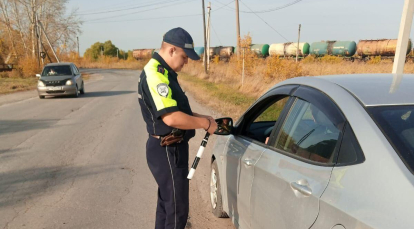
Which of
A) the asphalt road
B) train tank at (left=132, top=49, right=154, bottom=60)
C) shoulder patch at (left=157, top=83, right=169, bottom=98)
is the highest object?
shoulder patch at (left=157, top=83, right=169, bottom=98)

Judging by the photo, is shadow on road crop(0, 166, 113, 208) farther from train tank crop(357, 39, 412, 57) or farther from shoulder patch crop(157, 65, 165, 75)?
train tank crop(357, 39, 412, 57)

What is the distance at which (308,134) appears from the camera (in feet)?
8.23

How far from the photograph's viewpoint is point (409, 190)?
1.53 metres

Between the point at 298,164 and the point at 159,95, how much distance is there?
1.06 metres

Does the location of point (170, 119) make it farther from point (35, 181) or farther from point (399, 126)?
point (35, 181)

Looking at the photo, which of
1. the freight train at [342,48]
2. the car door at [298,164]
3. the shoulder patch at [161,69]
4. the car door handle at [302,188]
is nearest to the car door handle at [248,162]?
the car door at [298,164]

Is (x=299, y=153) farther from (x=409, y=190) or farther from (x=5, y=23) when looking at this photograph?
(x=5, y=23)

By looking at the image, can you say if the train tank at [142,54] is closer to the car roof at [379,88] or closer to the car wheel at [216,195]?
the car wheel at [216,195]

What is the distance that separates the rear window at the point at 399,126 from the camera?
1738mm

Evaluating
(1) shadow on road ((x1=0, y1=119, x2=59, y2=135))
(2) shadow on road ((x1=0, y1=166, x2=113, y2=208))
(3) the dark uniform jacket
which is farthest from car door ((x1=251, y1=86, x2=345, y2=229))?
(1) shadow on road ((x1=0, y1=119, x2=59, y2=135))

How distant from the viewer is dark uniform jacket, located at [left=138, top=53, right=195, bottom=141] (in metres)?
2.64

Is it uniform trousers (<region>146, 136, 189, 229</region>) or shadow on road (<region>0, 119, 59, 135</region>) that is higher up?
uniform trousers (<region>146, 136, 189, 229</region>)

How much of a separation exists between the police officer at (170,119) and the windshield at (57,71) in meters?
15.9

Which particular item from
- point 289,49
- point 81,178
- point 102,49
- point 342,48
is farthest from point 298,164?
point 102,49
